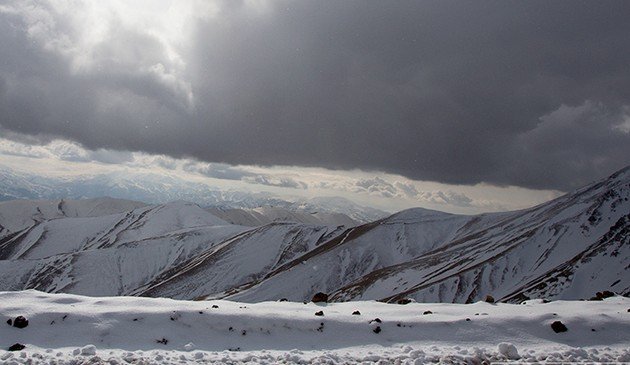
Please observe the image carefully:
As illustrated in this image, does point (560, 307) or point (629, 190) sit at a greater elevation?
point (629, 190)

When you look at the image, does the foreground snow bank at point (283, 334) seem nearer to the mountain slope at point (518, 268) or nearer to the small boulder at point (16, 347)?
the small boulder at point (16, 347)

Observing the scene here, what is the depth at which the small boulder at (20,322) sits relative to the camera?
1622 cm

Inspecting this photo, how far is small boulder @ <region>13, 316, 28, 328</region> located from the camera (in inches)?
639

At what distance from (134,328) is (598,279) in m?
139

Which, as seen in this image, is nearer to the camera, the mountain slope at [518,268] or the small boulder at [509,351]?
the small boulder at [509,351]

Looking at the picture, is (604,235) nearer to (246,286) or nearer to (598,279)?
(598,279)

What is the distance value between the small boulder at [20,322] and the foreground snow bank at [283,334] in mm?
151

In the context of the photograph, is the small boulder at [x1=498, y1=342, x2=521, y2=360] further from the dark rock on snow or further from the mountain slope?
the mountain slope

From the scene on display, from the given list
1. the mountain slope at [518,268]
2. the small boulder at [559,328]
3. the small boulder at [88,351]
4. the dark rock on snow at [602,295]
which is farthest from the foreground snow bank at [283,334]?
the mountain slope at [518,268]

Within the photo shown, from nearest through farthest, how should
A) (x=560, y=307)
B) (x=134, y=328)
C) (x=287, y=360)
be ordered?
(x=287, y=360), (x=134, y=328), (x=560, y=307)

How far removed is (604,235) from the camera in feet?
508

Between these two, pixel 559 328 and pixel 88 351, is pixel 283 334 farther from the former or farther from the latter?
pixel 559 328

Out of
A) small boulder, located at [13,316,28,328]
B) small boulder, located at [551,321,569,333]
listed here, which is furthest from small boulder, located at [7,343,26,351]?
small boulder, located at [551,321,569,333]

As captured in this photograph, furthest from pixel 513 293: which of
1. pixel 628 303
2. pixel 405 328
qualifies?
pixel 405 328
